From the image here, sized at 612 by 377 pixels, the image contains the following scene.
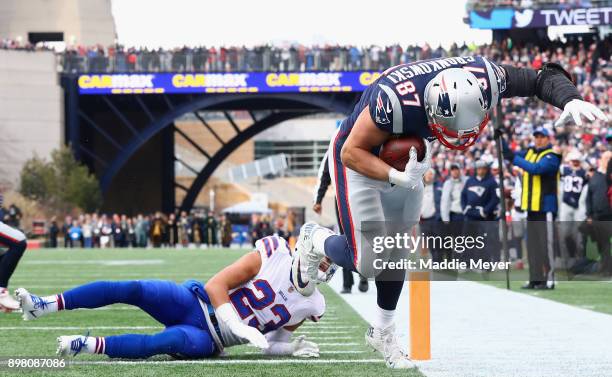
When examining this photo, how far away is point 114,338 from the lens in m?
5.73

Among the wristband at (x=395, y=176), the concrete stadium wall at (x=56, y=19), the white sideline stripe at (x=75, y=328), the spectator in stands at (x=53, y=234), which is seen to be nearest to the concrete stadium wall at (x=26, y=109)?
the spectator in stands at (x=53, y=234)

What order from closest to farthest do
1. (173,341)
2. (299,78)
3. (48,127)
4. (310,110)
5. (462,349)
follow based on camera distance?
(173,341), (462,349), (299,78), (48,127), (310,110)

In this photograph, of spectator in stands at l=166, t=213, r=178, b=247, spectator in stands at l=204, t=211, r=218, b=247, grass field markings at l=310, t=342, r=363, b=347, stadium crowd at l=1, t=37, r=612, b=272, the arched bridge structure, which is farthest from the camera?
the arched bridge structure

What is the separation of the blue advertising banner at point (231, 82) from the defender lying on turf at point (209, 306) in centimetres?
3534

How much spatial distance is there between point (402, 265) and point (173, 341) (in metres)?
1.21

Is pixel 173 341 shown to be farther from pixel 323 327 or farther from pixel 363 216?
pixel 323 327

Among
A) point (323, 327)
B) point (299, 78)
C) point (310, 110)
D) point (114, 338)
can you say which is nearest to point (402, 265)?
point (114, 338)

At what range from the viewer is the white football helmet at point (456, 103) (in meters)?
5.31

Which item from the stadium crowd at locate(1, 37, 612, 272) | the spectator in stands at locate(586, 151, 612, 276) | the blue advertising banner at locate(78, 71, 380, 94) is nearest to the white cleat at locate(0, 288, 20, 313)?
the spectator in stands at locate(586, 151, 612, 276)

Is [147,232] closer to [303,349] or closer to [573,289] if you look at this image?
[573,289]

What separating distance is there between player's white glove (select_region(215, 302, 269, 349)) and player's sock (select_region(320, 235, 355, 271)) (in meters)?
0.54

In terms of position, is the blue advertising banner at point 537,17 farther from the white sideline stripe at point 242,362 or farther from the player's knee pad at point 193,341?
the player's knee pad at point 193,341

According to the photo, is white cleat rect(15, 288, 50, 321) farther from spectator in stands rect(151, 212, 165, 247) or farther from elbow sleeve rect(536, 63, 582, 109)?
spectator in stands rect(151, 212, 165, 247)

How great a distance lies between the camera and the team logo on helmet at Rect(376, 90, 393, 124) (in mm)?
5430
